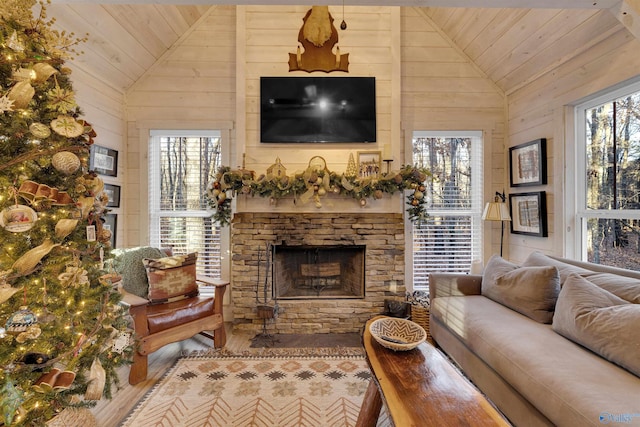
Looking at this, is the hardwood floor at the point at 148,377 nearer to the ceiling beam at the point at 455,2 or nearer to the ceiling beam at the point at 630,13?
the ceiling beam at the point at 455,2

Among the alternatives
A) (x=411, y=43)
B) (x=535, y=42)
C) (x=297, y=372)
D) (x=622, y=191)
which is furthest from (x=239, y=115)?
(x=622, y=191)

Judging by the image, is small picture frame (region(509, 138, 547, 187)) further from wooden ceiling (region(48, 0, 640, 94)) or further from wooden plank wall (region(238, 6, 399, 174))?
wooden plank wall (region(238, 6, 399, 174))

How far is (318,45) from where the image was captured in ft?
5.99

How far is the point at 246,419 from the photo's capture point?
174 cm

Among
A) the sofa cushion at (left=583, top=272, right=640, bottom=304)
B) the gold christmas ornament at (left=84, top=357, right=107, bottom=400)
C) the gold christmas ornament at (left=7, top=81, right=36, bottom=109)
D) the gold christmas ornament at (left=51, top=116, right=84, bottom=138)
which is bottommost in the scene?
the gold christmas ornament at (left=84, top=357, right=107, bottom=400)

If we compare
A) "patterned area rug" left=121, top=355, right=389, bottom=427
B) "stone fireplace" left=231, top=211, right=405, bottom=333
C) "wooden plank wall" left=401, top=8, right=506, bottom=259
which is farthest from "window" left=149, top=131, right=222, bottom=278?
"wooden plank wall" left=401, top=8, right=506, bottom=259

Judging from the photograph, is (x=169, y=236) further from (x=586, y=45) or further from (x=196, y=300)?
(x=586, y=45)

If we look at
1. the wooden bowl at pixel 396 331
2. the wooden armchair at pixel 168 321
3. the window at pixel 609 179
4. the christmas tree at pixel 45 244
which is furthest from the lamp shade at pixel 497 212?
the christmas tree at pixel 45 244

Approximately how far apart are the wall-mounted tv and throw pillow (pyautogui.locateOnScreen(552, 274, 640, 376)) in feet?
6.96

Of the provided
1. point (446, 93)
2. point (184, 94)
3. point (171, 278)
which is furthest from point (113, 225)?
point (446, 93)

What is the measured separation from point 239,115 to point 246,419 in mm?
2698

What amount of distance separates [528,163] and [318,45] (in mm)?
2466

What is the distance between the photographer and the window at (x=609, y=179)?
2.07m

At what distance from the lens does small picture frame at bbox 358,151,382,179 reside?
3.03m
